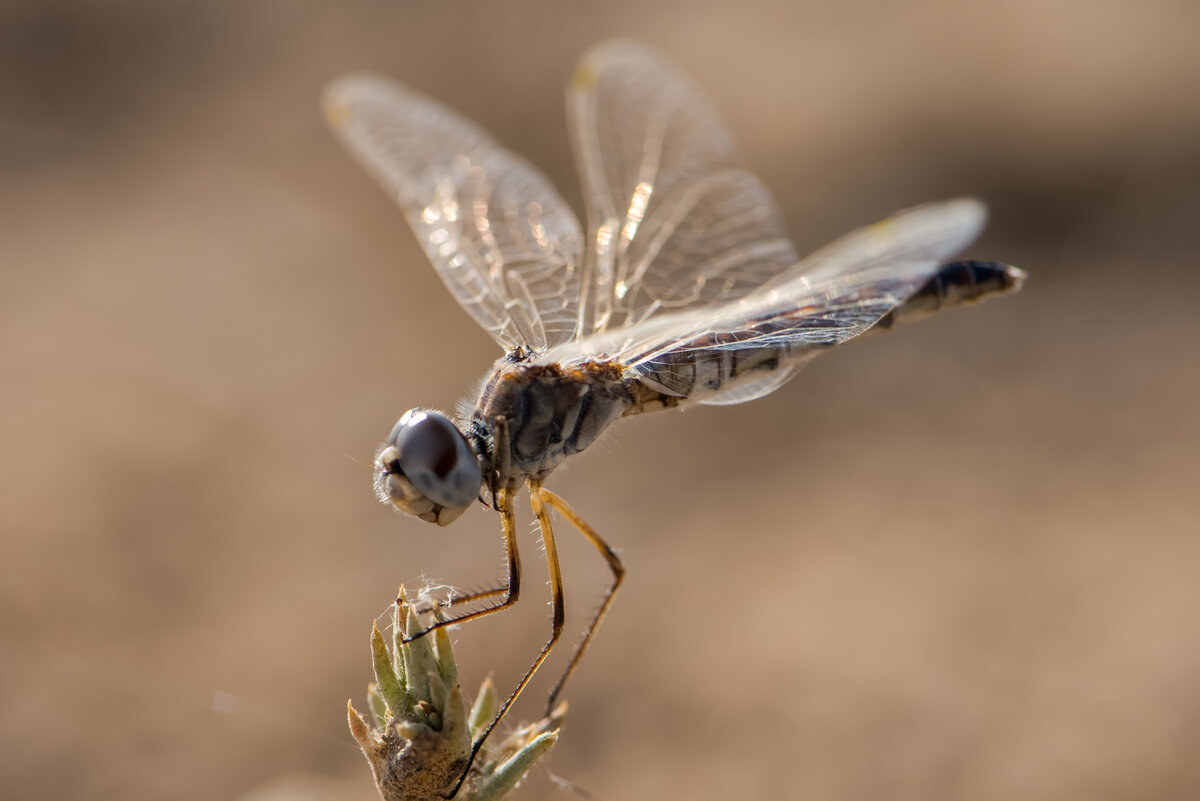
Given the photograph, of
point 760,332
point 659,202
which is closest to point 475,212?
point 659,202

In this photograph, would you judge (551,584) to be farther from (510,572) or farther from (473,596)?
(473,596)

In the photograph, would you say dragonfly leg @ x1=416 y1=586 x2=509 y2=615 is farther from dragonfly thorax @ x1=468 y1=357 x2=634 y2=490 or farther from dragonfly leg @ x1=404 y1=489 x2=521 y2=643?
→ dragonfly thorax @ x1=468 y1=357 x2=634 y2=490

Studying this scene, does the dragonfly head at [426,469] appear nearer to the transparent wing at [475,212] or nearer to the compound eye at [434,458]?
the compound eye at [434,458]

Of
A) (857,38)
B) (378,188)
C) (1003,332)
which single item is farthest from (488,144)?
(857,38)

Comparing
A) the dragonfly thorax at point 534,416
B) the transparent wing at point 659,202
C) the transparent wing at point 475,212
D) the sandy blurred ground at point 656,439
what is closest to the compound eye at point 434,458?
the dragonfly thorax at point 534,416

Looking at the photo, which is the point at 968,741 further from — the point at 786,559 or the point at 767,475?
the point at 767,475

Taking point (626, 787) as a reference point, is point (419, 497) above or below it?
above

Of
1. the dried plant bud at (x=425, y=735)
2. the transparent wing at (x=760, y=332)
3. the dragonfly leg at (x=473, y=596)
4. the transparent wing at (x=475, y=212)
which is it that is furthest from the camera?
the transparent wing at (x=475, y=212)
